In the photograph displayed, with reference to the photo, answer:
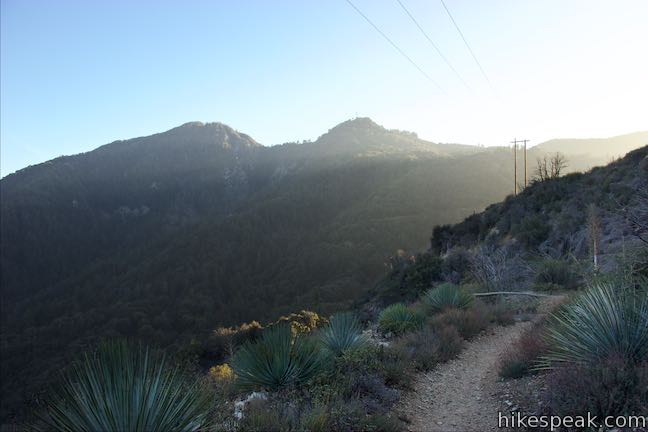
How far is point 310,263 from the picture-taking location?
89.9 m

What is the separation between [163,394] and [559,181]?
86.3 ft

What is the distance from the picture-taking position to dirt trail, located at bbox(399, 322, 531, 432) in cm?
468

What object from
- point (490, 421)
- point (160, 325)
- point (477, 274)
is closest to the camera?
point (490, 421)

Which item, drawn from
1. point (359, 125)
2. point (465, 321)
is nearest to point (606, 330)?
point (465, 321)

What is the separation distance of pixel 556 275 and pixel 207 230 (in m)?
114

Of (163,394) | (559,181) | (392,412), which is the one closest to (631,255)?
(392,412)

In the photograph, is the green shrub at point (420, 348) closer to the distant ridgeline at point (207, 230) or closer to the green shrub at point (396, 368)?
the green shrub at point (396, 368)

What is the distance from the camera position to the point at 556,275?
512 inches

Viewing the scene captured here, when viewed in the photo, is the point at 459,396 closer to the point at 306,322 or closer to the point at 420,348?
the point at 420,348

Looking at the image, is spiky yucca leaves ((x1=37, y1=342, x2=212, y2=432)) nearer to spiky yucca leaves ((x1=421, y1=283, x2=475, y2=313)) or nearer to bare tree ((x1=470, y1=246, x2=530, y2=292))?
spiky yucca leaves ((x1=421, y1=283, x2=475, y2=313))

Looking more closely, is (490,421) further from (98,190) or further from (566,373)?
(98,190)

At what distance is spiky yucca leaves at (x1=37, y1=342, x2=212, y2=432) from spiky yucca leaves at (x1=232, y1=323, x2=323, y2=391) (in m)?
1.93

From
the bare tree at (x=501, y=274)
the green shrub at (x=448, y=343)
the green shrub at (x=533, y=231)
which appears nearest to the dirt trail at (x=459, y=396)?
the green shrub at (x=448, y=343)

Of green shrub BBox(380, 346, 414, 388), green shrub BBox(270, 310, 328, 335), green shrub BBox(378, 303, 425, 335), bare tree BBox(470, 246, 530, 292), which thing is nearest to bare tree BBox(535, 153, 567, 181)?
bare tree BBox(470, 246, 530, 292)
